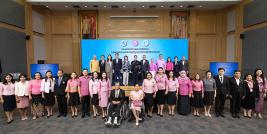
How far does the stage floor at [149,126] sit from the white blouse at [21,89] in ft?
2.41

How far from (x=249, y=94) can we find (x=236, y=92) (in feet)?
1.20

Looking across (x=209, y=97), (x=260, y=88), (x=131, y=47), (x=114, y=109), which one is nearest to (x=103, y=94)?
(x=114, y=109)

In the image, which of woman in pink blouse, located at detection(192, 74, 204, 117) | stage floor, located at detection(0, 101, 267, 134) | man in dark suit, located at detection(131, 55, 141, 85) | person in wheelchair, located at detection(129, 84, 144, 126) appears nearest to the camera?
stage floor, located at detection(0, 101, 267, 134)

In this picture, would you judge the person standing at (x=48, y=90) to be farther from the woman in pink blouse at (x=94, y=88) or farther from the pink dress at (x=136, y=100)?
the pink dress at (x=136, y=100)

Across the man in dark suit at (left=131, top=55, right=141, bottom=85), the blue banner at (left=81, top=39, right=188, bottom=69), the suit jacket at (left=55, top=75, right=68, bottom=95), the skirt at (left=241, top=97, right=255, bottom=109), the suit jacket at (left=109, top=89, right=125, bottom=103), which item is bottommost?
the skirt at (left=241, top=97, right=255, bottom=109)

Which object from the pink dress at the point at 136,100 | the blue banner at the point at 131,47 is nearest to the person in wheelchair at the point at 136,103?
the pink dress at the point at 136,100

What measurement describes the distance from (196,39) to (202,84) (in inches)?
260

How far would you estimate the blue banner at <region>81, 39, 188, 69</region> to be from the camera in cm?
1045

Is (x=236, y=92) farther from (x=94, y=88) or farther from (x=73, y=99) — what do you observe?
(x=73, y=99)

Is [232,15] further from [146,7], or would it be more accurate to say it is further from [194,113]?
[194,113]

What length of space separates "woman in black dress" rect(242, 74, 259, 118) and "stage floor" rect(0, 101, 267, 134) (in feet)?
1.15

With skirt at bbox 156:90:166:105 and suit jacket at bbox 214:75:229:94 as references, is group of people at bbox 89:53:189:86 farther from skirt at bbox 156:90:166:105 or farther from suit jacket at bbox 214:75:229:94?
suit jacket at bbox 214:75:229:94

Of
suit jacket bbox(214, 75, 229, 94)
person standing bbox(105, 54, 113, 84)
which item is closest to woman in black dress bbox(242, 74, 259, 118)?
suit jacket bbox(214, 75, 229, 94)

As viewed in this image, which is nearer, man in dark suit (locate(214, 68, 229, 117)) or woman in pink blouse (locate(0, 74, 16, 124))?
woman in pink blouse (locate(0, 74, 16, 124))
